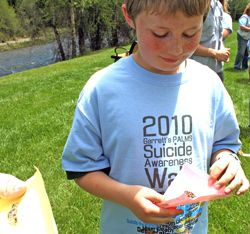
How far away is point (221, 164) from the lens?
149 centimetres

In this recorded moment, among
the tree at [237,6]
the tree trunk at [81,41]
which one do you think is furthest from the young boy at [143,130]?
the tree at [237,6]

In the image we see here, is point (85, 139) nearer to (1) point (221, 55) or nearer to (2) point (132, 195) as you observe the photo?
(2) point (132, 195)

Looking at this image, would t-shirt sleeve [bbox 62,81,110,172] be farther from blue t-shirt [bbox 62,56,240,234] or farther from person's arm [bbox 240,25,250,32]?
person's arm [bbox 240,25,250,32]

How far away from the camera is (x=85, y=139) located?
1.47 m

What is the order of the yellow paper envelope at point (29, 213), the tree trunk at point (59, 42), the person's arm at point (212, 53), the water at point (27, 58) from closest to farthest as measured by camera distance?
the yellow paper envelope at point (29, 213)
the person's arm at point (212, 53)
the water at point (27, 58)
the tree trunk at point (59, 42)

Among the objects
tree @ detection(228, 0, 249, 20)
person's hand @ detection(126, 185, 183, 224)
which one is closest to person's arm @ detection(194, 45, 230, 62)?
person's hand @ detection(126, 185, 183, 224)

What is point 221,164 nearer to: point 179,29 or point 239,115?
point 179,29

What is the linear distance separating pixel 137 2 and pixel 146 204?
23.8 inches

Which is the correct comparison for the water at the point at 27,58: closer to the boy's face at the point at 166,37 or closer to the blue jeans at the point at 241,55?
the blue jeans at the point at 241,55

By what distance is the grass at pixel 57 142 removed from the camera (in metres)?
3.59

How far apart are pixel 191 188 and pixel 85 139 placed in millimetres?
378

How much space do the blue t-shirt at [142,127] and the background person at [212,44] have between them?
229cm

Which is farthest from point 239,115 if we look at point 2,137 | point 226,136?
point 226,136

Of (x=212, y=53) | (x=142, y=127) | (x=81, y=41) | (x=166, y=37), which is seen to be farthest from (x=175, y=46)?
(x=81, y=41)
